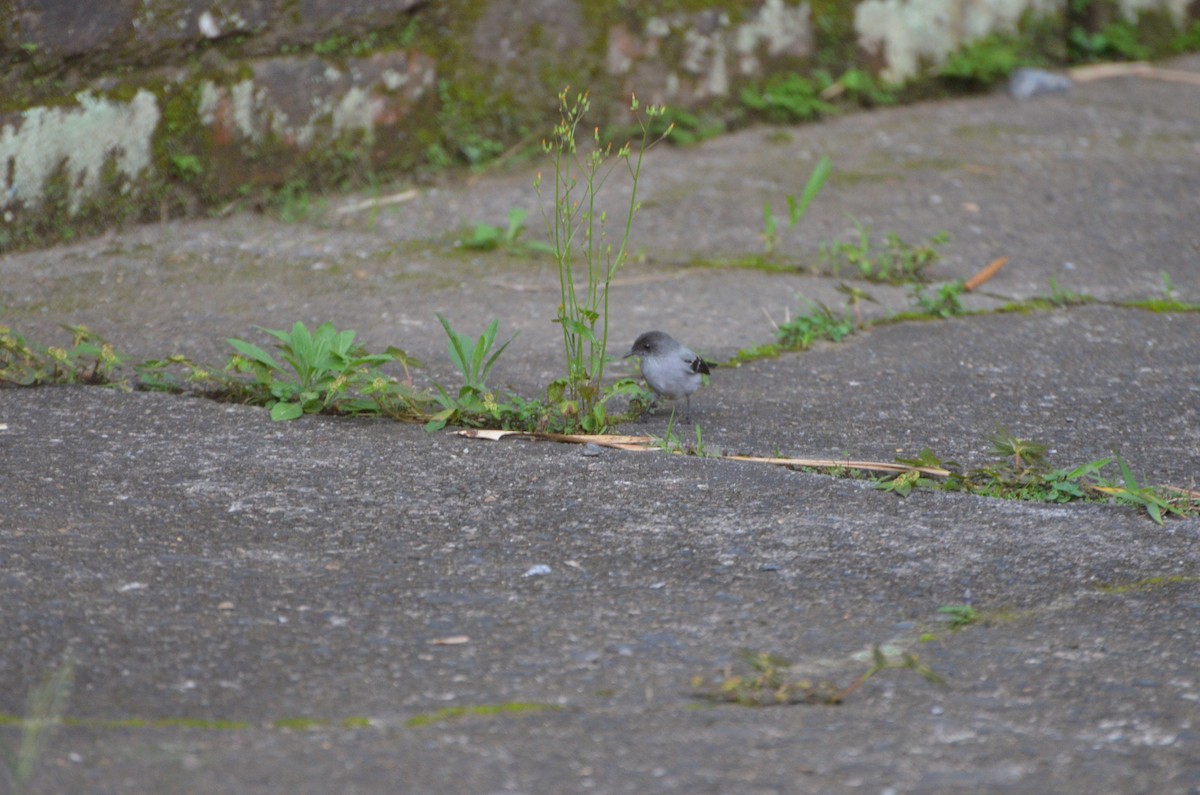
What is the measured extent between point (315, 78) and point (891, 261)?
207cm

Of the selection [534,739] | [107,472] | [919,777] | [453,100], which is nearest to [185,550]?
[107,472]

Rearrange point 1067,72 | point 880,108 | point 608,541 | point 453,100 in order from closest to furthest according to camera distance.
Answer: point 608,541, point 453,100, point 880,108, point 1067,72

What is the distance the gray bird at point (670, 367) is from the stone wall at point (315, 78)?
75.7 inches

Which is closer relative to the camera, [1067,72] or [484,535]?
[484,535]

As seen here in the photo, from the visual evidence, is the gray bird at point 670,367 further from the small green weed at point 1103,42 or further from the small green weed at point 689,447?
the small green weed at point 1103,42

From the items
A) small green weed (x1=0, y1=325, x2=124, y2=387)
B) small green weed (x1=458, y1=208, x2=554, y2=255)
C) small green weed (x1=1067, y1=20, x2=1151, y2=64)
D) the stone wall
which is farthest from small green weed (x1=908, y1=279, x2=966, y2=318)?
small green weed (x1=1067, y1=20, x2=1151, y2=64)

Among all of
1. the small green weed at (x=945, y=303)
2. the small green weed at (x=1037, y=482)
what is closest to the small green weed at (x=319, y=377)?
the small green weed at (x=1037, y=482)

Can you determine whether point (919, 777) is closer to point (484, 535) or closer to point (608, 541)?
point (608, 541)

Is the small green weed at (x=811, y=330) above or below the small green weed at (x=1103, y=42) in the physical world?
below

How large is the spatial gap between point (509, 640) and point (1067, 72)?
17.3ft

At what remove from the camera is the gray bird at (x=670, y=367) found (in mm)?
3035

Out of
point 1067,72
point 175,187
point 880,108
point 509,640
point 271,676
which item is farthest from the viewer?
point 1067,72

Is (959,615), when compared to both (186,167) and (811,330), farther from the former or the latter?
(186,167)

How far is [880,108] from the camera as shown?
5.77m
